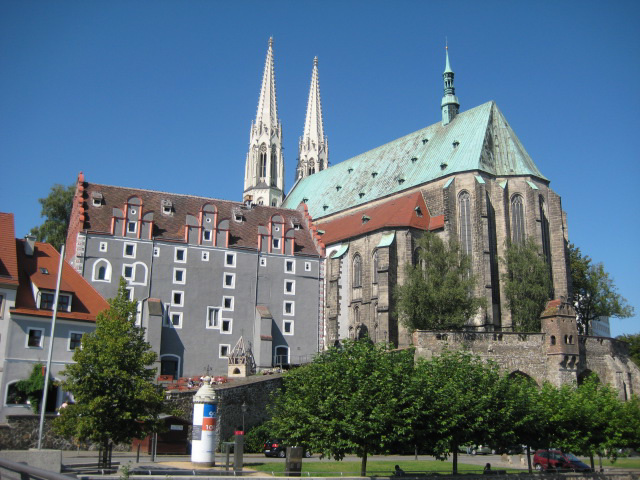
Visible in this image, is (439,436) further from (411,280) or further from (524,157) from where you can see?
(524,157)

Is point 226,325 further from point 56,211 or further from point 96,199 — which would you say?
point 56,211

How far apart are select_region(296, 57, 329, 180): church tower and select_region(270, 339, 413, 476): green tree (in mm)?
82840

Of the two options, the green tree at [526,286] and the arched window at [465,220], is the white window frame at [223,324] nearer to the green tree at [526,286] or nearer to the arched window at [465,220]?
the green tree at [526,286]

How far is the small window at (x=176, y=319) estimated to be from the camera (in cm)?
5084

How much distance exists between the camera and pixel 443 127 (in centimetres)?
8250

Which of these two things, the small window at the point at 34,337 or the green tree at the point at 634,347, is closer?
the small window at the point at 34,337

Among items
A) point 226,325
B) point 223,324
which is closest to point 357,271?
point 226,325

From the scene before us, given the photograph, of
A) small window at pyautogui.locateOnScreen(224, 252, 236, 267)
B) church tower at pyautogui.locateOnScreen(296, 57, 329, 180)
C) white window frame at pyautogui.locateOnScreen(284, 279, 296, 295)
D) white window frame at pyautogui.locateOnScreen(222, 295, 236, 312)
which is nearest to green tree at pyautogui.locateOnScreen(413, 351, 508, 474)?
white window frame at pyautogui.locateOnScreen(222, 295, 236, 312)

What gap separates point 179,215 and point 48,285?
677 inches

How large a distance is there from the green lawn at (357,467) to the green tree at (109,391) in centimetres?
533

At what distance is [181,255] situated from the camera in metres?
52.8

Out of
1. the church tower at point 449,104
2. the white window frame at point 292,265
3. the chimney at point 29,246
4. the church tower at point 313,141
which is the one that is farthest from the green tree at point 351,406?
the church tower at point 313,141

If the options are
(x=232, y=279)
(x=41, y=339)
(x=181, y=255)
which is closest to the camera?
(x=41, y=339)

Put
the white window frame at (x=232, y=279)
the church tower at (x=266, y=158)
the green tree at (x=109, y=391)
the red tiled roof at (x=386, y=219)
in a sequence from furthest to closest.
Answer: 1. the church tower at (x=266, y=158)
2. the red tiled roof at (x=386, y=219)
3. the white window frame at (x=232, y=279)
4. the green tree at (x=109, y=391)
